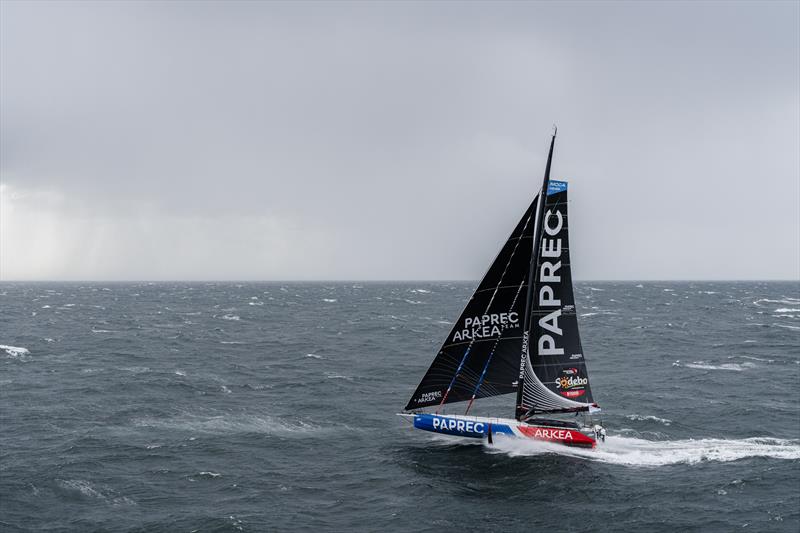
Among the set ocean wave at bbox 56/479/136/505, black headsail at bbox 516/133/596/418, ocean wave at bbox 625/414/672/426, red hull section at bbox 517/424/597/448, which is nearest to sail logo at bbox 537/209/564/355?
black headsail at bbox 516/133/596/418

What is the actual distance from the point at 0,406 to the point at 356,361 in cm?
3180

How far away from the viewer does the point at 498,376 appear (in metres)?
33.6

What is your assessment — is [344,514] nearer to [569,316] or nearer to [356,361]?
[569,316]

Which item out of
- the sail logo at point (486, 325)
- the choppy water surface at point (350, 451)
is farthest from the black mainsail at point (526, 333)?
the choppy water surface at point (350, 451)

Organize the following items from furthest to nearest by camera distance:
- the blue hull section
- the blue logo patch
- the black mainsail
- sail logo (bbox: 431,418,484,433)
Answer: sail logo (bbox: 431,418,484,433) → the blue hull section → the black mainsail → the blue logo patch

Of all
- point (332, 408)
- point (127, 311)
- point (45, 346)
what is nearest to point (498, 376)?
point (332, 408)

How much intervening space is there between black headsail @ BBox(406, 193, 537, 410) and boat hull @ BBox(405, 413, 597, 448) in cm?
118

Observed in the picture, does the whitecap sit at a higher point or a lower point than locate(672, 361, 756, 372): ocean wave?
lower

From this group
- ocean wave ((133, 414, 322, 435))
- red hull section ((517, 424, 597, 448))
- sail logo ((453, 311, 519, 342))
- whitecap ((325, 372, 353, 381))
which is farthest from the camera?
whitecap ((325, 372, 353, 381))

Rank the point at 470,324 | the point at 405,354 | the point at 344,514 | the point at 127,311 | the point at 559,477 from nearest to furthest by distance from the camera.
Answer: the point at 344,514, the point at 559,477, the point at 470,324, the point at 405,354, the point at 127,311

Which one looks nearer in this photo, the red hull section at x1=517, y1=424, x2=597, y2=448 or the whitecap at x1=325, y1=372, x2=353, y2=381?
the red hull section at x1=517, y1=424, x2=597, y2=448

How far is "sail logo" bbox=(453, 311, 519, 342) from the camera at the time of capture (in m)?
33.1

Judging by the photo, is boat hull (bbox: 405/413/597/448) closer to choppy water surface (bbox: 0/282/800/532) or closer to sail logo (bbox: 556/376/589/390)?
choppy water surface (bbox: 0/282/800/532)

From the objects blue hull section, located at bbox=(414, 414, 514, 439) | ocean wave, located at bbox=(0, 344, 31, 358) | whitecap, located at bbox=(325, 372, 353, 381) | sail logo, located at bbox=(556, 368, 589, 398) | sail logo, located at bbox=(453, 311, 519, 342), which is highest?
sail logo, located at bbox=(453, 311, 519, 342)
